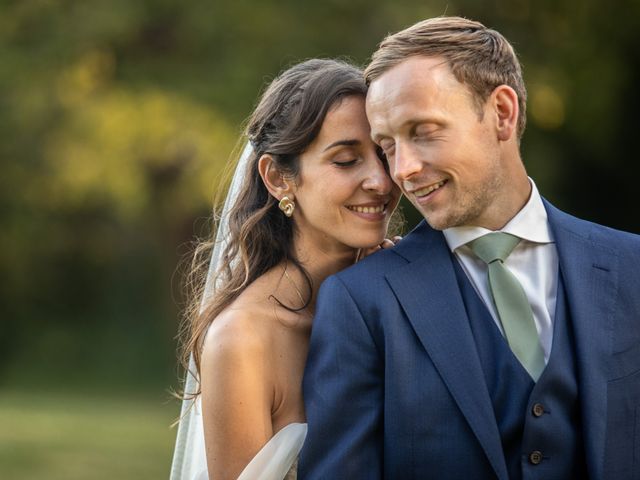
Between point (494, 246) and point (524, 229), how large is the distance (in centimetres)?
12

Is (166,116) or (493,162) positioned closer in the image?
(493,162)

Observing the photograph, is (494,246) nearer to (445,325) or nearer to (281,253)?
(445,325)

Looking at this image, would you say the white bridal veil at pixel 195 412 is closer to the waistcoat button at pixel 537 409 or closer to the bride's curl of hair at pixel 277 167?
the bride's curl of hair at pixel 277 167

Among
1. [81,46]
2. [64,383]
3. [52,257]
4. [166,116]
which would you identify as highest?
[81,46]

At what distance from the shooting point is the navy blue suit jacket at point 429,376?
112 inches

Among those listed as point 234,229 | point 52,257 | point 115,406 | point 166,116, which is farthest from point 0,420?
point 52,257

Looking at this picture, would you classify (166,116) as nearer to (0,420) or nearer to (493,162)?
(0,420)

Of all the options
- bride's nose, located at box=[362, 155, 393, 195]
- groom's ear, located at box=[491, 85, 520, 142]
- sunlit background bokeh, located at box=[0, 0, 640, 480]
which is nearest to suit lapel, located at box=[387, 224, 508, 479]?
bride's nose, located at box=[362, 155, 393, 195]

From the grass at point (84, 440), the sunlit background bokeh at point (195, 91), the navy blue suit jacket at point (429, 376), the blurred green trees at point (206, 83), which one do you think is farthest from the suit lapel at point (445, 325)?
the blurred green trees at point (206, 83)

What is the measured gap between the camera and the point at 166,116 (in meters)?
12.6

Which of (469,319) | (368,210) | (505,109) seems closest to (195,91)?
(368,210)

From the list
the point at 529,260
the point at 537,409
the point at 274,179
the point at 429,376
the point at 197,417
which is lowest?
the point at 197,417

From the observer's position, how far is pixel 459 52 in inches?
118

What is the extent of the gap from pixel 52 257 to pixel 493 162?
20096mm
